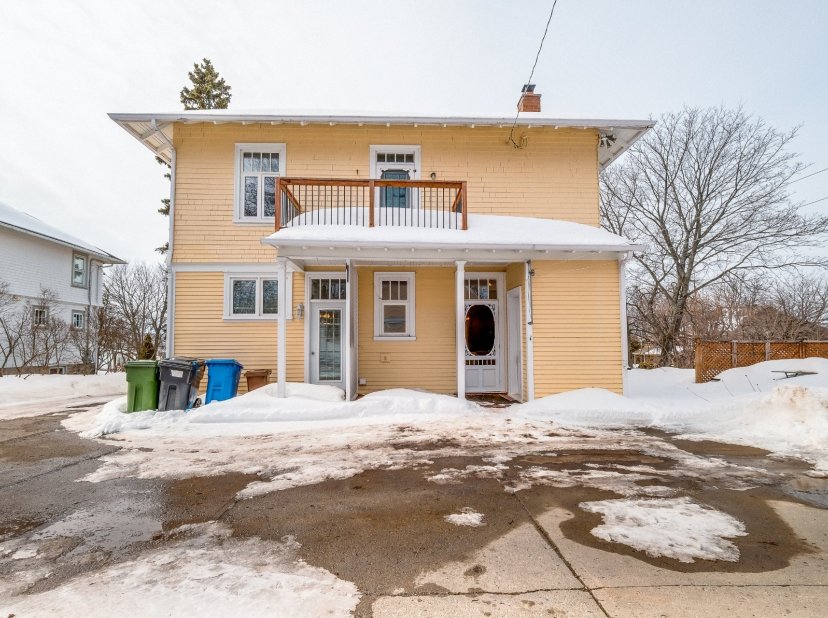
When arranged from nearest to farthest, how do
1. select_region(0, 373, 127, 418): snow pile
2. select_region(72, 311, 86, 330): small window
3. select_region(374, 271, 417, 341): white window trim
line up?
select_region(374, 271, 417, 341): white window trim, select_region(0, 373, 127, 418): snow pile, select_region(72, 311, 86, 330): small window

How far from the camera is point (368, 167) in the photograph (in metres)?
10.4

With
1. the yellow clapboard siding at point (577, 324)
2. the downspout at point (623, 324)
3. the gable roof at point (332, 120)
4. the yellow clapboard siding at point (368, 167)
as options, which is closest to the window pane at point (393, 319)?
the yellow clapboard siding at point (368, 167)

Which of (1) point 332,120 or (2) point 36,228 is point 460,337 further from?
(2) point 36,228

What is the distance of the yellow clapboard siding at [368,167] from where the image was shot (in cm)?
992

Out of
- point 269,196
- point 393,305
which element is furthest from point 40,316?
point 393,305

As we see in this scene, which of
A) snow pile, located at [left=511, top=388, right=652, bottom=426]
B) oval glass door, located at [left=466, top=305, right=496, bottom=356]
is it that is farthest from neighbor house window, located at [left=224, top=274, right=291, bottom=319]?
snow pile, located at [left=511, top=388, right=652, bottom=426]

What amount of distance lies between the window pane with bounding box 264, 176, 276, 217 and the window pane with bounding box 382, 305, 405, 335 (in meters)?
3.58

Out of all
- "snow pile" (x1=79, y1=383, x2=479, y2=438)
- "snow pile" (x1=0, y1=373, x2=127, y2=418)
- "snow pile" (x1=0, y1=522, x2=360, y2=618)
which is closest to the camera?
"snow pile" (x1=0, y1=522, x2=360, y2=618)

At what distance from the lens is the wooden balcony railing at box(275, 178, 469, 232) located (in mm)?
8734

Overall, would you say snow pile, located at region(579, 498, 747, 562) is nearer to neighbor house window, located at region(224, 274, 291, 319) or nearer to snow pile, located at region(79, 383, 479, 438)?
snow pile, located at region(79, 383, 479, 438)

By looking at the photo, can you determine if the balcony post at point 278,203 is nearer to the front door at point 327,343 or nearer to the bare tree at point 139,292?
the front door at point 327,343

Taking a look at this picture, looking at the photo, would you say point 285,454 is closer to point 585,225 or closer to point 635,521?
point 635,521

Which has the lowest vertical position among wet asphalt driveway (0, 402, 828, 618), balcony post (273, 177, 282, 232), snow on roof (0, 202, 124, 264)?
wet asphalt driveway (0, 402, 828, 618)

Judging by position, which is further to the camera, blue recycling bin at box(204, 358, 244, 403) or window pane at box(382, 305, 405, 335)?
window pane at box(382, 305, 405, 335)
